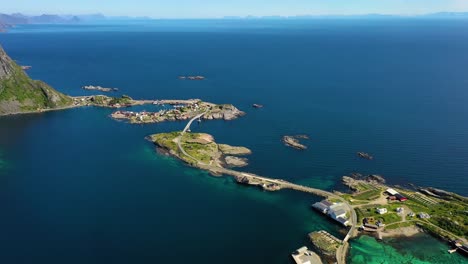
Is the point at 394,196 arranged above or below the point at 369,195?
above

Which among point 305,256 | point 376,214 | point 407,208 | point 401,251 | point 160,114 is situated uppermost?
point 160,114

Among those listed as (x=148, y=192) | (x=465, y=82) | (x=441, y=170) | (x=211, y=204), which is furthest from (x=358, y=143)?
(x=465, y=82)

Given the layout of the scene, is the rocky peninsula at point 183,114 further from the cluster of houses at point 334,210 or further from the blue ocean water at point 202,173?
the cluster of houses at point 334,210

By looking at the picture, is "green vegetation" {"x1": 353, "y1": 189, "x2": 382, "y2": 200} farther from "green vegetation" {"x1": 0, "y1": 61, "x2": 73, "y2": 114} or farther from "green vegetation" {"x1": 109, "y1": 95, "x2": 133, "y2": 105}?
"green vegetation" {"x1": 0, "y1": 61, "x2": 73, "y2": 114}

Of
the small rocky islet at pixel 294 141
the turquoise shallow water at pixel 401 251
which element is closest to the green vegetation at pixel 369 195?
the turquoise shallow water at pixel 401 251

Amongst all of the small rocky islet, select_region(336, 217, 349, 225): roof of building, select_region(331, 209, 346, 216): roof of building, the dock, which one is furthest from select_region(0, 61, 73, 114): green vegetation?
the dock

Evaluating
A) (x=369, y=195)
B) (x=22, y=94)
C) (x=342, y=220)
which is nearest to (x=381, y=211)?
(x=369, y=195)

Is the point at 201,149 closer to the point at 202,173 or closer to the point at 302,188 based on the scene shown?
the point at 202,173
